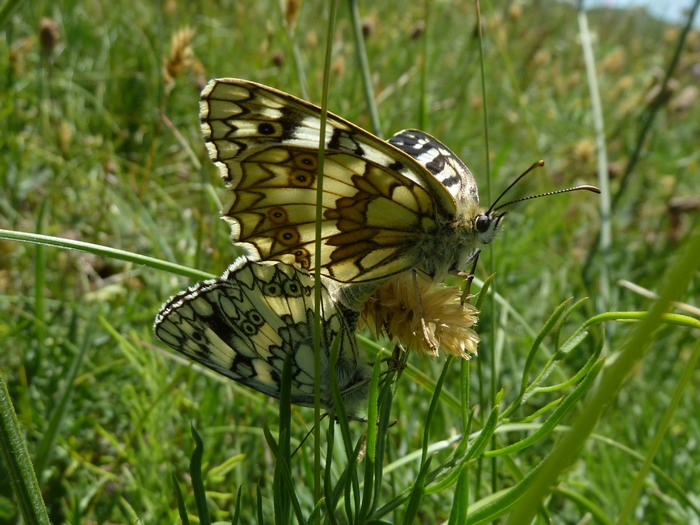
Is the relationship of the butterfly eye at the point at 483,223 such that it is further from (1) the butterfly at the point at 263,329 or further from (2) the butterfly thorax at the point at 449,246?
(1) the butterfly at the point at 263,329

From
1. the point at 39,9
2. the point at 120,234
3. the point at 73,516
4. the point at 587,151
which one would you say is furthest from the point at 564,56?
the point at 73,516

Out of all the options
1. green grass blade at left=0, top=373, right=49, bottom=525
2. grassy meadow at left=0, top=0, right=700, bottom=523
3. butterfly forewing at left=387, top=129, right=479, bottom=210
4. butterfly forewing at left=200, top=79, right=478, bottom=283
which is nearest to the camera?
green grass blade at left=0, top=373, right=49, bottom=525

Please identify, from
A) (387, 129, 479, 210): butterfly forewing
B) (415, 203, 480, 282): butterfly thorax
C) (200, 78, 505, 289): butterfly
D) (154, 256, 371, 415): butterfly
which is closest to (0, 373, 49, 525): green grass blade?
(154, 256, 371, 415): butterfly

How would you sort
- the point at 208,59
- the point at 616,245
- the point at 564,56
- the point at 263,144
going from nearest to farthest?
the point at 263,144
the point at 616,245
the point at 208,59
the point at 564,56

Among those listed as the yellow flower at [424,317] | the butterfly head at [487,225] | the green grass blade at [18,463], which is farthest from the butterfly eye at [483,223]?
the green grass blade at [18,463]

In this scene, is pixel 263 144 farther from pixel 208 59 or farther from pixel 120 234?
pixel 208 59

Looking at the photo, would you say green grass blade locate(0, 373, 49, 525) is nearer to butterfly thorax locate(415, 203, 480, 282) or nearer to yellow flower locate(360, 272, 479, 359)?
yellow flower locate(360, 272, 479, 359)

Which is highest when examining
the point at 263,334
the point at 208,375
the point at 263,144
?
the point at 263,144
